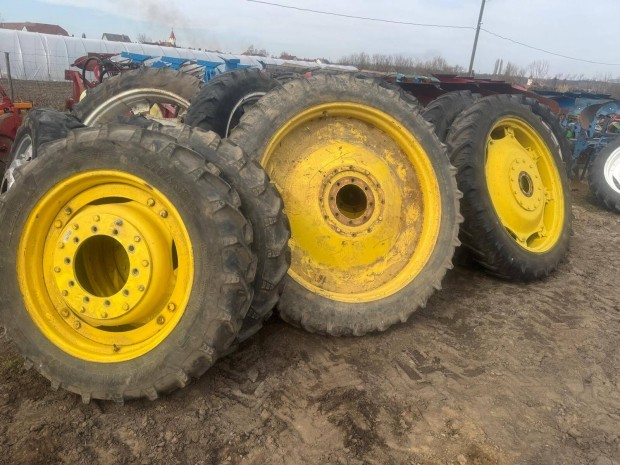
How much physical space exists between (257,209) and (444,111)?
10.3ft

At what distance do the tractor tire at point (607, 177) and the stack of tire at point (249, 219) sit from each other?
129 inches

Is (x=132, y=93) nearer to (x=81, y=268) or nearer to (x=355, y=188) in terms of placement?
(x=355, y=188)

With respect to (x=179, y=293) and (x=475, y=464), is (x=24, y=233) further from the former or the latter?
(x=475, y=464)

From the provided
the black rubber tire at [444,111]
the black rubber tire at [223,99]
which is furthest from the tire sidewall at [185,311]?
the black rubber tire at [444,111]

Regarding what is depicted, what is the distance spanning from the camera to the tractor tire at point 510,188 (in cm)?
413

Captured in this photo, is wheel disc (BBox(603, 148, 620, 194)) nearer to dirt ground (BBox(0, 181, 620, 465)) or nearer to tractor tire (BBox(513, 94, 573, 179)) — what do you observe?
tractor tire (BBox(513, 94, 573, 179))

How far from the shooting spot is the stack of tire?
2.48 meters

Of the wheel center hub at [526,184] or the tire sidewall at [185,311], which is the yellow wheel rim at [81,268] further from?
the wheel center hub at [526,184]

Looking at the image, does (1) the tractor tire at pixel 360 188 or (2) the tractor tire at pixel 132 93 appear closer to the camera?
(1) the tractor tire at pixel 360 188

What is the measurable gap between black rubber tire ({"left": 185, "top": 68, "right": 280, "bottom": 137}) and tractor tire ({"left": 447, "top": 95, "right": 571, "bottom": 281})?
200cm

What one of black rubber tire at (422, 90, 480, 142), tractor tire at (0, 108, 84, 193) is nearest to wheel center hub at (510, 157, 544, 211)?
black rubber tire at (422, 90, 480, 142)

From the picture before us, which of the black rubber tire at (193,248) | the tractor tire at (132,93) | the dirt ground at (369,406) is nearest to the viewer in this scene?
the dirt ground at (369,406)

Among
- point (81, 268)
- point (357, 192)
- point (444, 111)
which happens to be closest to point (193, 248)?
point (81, 268)

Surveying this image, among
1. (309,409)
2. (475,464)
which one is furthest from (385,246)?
(475,464)
